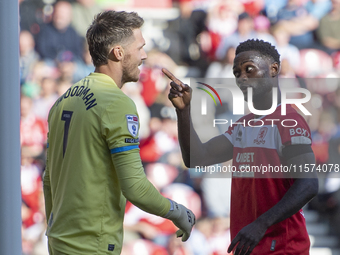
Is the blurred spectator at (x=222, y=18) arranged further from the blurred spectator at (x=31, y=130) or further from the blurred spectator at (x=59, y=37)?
the blurred spectator at (x=31, y=130)

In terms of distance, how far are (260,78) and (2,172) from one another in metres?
1.33

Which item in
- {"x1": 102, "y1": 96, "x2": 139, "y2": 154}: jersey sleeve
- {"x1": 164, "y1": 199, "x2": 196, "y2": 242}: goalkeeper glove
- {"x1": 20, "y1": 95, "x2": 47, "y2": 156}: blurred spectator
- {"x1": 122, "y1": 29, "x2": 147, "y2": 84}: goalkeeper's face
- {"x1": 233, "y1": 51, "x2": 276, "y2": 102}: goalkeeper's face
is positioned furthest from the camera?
{"x1": 20, "y1": 95, "x2": 47, "y2": 156}: blurred spectator

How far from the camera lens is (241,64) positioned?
2.24 metres

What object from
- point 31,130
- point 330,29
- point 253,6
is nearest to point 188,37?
point 253,6


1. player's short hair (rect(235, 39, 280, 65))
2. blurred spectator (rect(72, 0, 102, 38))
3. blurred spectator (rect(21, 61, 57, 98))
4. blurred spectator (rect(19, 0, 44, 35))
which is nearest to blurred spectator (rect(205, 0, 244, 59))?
blurred spectator (rect(72, 0, 102, 38))

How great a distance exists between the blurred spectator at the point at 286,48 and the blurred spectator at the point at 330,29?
0.39 metres

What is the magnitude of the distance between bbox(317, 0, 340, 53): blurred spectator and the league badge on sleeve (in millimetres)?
4151

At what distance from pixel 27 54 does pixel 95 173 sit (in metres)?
3.91

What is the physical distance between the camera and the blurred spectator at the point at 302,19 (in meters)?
5.24

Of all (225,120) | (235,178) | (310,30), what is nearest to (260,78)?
(235,178)

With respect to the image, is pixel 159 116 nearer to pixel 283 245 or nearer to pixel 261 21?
pixel 261 21

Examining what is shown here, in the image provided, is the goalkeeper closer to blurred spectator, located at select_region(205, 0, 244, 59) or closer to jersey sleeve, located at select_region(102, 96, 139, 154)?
jersey sleeve, located at select_region(102, 96, 139, 154)

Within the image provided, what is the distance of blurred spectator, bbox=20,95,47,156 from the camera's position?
16.5 feet

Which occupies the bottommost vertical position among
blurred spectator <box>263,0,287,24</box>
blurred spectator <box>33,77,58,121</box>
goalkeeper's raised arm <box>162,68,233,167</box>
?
goalkeeper's raised arm <box>162,68,233,167</box>
